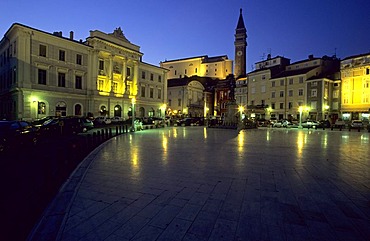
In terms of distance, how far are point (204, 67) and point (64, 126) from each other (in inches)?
2979

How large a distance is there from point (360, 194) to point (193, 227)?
407 cm

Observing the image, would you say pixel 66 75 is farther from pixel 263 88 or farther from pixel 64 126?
pixel 263 88

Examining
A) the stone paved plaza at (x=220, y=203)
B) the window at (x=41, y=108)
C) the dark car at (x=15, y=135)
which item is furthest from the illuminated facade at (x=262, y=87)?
the stone paved plaza at (x=220, y=203)

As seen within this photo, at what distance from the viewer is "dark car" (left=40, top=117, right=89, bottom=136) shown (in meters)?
18.0

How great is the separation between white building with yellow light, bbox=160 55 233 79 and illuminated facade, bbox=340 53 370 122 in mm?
46050

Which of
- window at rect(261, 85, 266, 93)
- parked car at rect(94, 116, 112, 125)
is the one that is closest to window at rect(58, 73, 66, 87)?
parked car at rect(94, 116, 112, 125)

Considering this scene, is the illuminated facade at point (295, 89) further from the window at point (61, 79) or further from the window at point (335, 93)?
the window at point (61, 79)

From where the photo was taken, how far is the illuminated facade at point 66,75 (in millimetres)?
30688

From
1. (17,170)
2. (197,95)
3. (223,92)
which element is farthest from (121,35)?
(17,170)

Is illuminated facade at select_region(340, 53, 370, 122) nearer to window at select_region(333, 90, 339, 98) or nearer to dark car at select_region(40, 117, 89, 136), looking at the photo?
window at select_region(333, 90, 339, 98)

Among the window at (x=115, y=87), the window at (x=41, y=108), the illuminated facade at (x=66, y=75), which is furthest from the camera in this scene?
the window at (x=115, y=87)

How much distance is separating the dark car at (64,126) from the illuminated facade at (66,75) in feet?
48.0

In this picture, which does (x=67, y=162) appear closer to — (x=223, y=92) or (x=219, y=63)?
(x=223, y=92)

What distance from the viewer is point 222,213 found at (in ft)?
12.7
